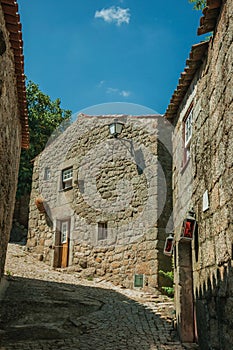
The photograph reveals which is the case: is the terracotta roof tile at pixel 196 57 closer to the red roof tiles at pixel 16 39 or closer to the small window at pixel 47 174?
the red roof tiles at pixel 16 39

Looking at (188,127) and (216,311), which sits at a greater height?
(188,127)

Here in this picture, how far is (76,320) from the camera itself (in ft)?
18.0

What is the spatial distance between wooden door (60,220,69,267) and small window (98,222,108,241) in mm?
1396

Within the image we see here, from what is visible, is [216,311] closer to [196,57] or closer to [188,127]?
[188,127]

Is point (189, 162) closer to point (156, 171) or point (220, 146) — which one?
point (220, 146)

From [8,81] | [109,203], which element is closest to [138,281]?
[109,203]

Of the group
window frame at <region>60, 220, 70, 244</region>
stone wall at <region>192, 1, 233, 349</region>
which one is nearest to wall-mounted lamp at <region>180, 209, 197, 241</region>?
stone wall at <region>192, 1, 233, 349</region>

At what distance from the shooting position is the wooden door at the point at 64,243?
1083 centimetres

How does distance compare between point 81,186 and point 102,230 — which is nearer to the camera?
point 102,230

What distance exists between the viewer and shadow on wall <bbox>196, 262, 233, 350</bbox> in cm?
327

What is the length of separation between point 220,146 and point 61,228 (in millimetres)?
8521

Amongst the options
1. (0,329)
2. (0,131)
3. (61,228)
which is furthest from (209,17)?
(61,228)

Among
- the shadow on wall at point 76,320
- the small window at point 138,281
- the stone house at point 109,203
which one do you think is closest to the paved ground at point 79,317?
the shadow on wall at point 76,320

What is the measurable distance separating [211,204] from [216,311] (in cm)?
112
